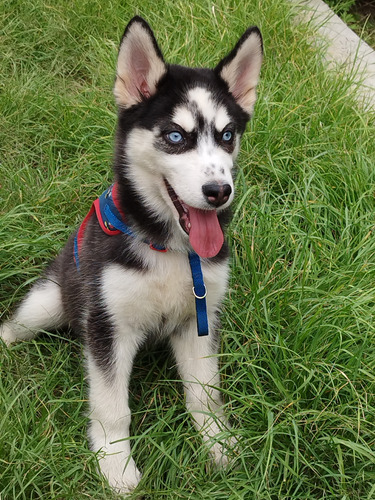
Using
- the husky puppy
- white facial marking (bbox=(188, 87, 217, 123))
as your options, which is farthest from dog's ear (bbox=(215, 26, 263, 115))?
white facial marking (bbox=(188, 87, 217, 123))

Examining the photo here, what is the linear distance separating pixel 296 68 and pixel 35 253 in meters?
2.64

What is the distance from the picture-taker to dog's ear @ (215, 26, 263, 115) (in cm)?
283

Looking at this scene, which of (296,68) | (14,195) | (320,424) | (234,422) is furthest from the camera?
(296,68)

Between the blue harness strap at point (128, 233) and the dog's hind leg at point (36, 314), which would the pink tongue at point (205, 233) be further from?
the dog's hind leg at point (36, 314)

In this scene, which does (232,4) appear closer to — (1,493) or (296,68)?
(296,68)

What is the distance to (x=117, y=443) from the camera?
273cm

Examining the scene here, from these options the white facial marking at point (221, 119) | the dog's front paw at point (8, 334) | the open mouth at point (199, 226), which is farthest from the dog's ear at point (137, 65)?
the dog's front paw at point (8, 334)

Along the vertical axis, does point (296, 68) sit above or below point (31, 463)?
above

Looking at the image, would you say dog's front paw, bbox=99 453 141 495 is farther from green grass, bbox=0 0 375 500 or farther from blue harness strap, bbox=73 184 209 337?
blue harness strap, bbox=73 184 209 337

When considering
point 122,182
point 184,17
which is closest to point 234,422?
point 122,182

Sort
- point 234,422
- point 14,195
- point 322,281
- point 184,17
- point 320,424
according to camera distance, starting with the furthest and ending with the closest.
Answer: point 184,17 < point 14,195 < point 322,281 < point 234,422 < point 320,424

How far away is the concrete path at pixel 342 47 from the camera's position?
488cm

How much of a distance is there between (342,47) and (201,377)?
12.6ft

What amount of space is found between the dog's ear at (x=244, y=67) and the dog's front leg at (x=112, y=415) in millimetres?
1371
